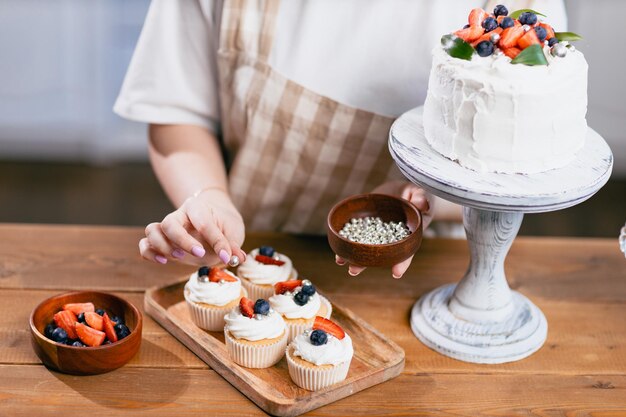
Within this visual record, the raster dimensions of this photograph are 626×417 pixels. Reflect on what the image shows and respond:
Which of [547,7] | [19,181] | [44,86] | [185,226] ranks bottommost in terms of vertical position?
[19,181]

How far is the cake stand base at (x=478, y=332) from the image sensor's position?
5.11ft

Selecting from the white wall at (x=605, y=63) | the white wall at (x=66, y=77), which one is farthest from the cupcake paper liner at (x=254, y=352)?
the white wall at (x=66, y=77)

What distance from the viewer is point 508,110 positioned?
1.36 metres

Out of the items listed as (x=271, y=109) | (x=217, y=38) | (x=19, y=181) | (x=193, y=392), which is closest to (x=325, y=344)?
(x=193, y=392)

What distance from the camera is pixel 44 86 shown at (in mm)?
3951

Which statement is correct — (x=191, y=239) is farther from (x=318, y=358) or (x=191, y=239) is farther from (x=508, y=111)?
(x=508, y=111)

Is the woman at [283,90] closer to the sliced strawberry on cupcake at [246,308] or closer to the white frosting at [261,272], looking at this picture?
the white frosting at [261,272]

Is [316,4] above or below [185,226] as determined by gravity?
above

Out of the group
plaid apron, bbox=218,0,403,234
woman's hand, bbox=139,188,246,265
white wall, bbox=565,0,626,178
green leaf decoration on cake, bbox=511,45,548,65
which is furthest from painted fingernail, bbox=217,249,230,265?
white wall, bbox=565,0,626,178

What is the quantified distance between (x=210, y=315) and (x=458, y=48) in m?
0.62

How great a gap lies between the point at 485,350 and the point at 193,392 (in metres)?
0.51

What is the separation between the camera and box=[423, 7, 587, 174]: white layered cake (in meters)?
1.36

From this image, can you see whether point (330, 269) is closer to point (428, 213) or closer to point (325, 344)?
point (428, 213)

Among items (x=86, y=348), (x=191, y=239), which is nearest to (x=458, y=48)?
(x=191, y=239)
